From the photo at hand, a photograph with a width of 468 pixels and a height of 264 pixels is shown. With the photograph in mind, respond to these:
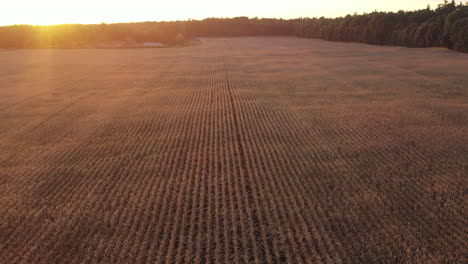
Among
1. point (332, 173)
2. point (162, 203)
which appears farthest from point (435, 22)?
point (162, 203)

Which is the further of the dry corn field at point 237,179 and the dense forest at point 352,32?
the dense forest at point 352,32

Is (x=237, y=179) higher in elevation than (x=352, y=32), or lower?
lower

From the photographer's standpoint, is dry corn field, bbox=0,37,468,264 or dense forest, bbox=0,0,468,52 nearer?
dry corn field, bbox=0,37,468,264

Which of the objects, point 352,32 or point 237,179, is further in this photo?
point 352,32

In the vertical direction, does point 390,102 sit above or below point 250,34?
below

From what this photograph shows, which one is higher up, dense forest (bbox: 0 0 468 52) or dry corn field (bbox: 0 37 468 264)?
dense forest (bbox: 0 0 468 52)

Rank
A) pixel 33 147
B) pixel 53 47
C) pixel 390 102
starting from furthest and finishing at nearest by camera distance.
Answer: pixel 53 47
pixel 390 102
pixel 33 147

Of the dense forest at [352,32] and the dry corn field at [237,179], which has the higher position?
the dense forest at [352,32]

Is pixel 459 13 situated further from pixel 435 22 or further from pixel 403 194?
pixel 403 194
